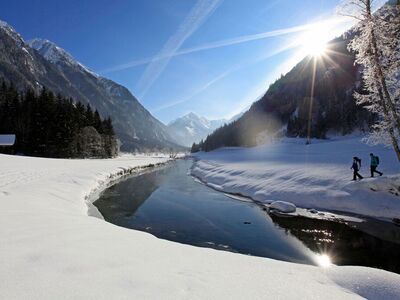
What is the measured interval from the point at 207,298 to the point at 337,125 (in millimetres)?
117444

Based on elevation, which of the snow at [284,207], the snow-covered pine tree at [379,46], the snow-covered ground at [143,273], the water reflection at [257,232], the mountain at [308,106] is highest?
the mountain at [308,106]

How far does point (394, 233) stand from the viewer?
50.2 ft

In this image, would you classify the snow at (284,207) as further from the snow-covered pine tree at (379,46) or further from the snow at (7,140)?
the snow at (7,140)

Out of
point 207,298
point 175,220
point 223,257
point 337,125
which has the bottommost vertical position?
point 175,220

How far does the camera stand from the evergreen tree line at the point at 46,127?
65.4m

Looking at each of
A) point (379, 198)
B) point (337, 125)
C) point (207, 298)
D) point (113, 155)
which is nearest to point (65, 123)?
point (113, 155)

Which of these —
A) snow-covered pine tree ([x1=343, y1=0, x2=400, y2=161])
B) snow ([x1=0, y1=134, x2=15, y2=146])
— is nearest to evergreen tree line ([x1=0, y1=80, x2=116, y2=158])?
snow ([x1=0, y1=134, x2=15, y2=146])

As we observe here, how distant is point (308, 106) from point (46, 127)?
112 metres

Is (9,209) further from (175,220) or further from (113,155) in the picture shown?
(113,155)

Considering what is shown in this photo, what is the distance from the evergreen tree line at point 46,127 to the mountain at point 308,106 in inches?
3533

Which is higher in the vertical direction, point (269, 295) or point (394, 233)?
A: point (269, 295)

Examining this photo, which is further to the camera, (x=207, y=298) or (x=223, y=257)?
(x=223, y=257)

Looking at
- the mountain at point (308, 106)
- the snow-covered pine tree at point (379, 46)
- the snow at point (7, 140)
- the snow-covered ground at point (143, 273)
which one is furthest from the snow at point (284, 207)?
the mountain at point (308, 106)

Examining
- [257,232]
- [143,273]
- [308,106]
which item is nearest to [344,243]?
[257,232]
